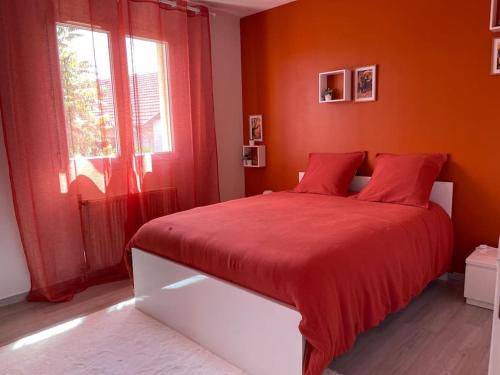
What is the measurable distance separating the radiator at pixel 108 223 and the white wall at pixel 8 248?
0.45m

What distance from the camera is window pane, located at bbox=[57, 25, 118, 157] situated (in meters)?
2.68

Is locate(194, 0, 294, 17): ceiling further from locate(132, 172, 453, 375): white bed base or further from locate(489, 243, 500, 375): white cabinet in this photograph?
locate(489, 243, 500, 375): white cabinet

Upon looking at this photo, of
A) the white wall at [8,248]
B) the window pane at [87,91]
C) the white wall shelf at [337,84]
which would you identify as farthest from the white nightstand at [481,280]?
the white wall at [8,248]

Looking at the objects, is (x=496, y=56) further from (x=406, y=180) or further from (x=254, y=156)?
(x=254, y=156)

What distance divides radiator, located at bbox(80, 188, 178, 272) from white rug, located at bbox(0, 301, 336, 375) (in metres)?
0.71

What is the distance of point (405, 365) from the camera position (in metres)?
1.79

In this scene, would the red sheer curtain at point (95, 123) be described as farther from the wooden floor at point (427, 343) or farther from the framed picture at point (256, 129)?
the wooden floor at point (427, 343)

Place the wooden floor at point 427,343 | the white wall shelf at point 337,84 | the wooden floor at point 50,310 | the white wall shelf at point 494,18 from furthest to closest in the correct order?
the white wall shelf at point 337,84, the white wall shelf at point 494,18, the wooden floor at point 50,310, the wooden floor at point 427,343

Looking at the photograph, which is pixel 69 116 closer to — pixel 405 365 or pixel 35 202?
Result: pixel 35 202

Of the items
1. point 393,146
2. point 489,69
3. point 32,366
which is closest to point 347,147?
point 393,146

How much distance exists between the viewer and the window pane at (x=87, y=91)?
2676 millimetres

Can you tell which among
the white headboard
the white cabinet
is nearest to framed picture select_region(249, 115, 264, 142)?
the white headboard

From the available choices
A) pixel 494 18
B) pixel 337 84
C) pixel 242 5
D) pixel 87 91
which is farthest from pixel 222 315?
pixel 242 5

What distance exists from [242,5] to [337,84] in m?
1.32
